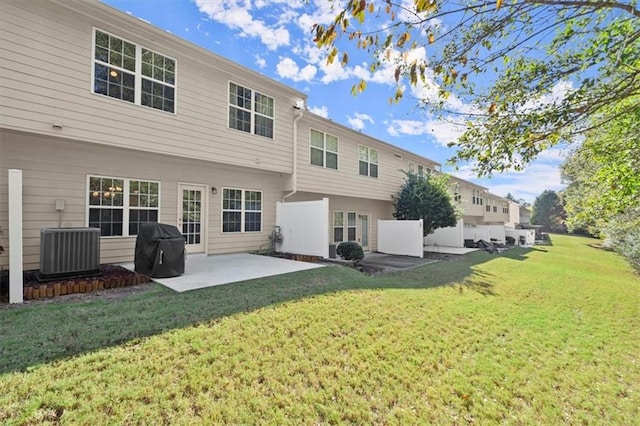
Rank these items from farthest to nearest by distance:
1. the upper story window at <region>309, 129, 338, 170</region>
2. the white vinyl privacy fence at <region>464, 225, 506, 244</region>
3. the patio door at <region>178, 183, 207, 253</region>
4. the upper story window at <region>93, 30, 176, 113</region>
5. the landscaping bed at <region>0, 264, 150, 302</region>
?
the white vinyl privacy fence at <region>464, 225, 506, 244</region>
the upper story window at <region>309, 129, 338, 170</region>
the patio door at <region>178, 183, 207, 253</region>
the upper story window at <region>93, 30, 176, 113</region>
the landscaping bed at <region>0, 264, 150, 302</region>

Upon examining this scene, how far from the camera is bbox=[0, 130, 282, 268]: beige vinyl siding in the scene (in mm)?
6645

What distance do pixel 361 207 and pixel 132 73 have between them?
36.3 feet

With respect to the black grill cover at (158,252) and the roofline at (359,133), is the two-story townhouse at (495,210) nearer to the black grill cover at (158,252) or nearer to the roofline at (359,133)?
the roofline at (359,133)

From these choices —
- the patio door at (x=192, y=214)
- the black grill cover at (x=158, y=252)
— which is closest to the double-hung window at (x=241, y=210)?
the patio door at (x=192, y=214)

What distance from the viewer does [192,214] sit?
944 cm

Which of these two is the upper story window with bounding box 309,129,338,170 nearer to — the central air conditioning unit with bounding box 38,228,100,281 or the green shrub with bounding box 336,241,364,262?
the green shrub with bounding box 336,241,364,262

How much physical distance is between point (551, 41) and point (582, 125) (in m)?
1.82

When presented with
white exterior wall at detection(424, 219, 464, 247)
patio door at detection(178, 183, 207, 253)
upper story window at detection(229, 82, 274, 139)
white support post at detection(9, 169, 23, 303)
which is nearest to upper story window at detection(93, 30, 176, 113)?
upper story window at detection(229, 82, 274, 139)

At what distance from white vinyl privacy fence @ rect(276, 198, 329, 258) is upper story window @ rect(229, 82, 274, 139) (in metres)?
2.78

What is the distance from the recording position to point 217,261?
348 inches

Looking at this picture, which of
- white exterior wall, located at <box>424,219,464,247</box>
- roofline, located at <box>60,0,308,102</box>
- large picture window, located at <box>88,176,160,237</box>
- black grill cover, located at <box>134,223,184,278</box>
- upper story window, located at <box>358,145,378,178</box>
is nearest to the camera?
roofline, located at <box>60,0,308,102</box>

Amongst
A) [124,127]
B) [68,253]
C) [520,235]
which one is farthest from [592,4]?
[520,235]

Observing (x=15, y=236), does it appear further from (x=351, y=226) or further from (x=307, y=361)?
(x=351, y=226)

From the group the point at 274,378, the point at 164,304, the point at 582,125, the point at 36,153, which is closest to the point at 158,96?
the point at 36,153
